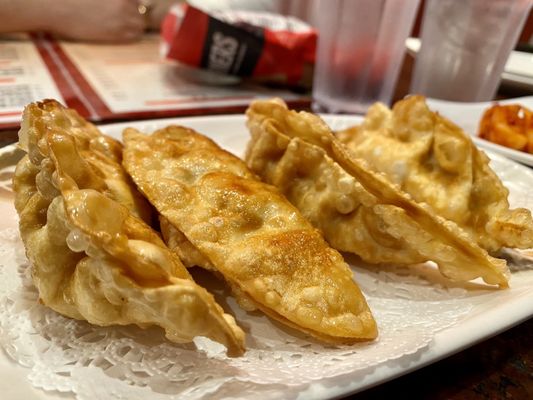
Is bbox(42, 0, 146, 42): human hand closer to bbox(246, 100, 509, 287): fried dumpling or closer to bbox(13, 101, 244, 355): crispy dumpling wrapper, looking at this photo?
bbox(246, 100, 509, 287): fried dumpling

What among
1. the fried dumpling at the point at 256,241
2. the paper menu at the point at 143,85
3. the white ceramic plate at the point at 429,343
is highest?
the fried dumpling at the point at 256,241

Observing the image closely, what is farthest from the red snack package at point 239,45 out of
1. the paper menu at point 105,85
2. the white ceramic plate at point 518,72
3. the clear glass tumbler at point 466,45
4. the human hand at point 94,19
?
the human hand at point 94,19

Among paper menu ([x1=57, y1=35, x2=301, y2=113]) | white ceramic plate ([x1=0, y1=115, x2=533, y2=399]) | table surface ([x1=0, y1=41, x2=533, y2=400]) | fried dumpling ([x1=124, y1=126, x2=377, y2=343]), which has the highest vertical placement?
fried dumpling ([x1=124, y1=126, x2=377, y2=343])

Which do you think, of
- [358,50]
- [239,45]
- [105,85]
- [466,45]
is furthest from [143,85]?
[466,45]

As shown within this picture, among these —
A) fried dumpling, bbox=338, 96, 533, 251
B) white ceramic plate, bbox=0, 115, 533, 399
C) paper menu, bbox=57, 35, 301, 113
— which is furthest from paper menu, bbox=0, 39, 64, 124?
fried dumpling, bbox=338, 96, 533, 251

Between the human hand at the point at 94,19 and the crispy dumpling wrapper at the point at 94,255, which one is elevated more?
the crispy dumpling wrapper at the point at 94,255

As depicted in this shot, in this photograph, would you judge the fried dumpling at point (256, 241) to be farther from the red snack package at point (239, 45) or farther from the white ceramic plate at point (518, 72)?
the white ceramic plate at point (518, 72)

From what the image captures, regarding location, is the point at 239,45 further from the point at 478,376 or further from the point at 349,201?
the point at 478,376
